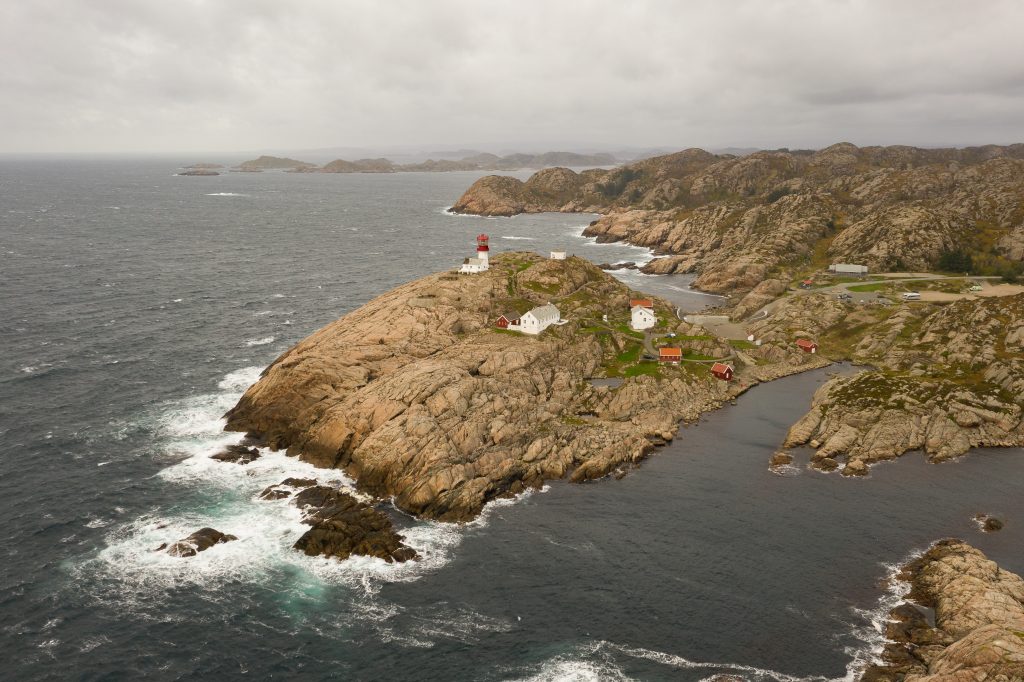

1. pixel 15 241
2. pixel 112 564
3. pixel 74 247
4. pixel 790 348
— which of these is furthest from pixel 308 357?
pixel 15 241

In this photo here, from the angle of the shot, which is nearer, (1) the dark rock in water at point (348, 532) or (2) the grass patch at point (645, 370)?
(1) the dark rock in water at point (348, 532)

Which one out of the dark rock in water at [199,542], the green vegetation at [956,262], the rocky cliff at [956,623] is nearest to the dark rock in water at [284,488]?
the dark rock in water at [199,542]

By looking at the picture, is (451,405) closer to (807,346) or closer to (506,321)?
(506,321)

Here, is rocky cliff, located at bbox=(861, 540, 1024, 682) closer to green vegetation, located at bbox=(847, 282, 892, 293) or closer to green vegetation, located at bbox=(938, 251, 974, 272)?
green vegetation, located at bbox=(847, 282, 892, 293)

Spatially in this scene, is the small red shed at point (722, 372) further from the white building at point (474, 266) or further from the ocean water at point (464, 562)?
the white building at point (474, 266)

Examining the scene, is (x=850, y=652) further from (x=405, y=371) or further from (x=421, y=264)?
(x=421, y=264)

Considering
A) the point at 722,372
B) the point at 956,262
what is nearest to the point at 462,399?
the point at 722,372

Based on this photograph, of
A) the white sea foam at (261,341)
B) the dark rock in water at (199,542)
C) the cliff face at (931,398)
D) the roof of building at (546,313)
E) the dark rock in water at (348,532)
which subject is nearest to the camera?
the dark rock in water at (199,542)
